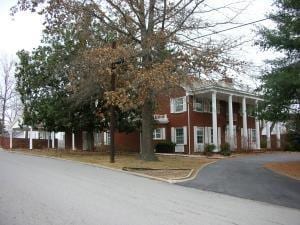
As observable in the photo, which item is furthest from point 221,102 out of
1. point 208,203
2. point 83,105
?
point 208,203

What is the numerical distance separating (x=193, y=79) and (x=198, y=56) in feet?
3.99

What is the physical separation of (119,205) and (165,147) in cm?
2888

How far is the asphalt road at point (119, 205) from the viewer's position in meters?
10.0

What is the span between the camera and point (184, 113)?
1580 inches

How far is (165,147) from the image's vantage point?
40625 mm

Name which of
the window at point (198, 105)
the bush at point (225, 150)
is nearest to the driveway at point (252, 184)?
the bush at point (225, 150)

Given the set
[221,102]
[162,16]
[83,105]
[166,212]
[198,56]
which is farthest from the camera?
[221,102]

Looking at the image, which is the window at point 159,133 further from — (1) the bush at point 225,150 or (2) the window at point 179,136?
(1) the bush at point 225,150

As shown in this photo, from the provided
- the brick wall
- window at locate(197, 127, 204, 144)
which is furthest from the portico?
the brick wall

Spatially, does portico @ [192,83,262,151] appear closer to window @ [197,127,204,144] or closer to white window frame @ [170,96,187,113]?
window @ [197,127,204,144]

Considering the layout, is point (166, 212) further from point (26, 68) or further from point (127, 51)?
point (26, 68)

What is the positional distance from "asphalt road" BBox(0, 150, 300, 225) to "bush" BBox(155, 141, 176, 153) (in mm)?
23161

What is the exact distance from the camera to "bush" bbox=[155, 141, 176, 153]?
4038cm

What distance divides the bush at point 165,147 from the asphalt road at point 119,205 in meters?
23.2
